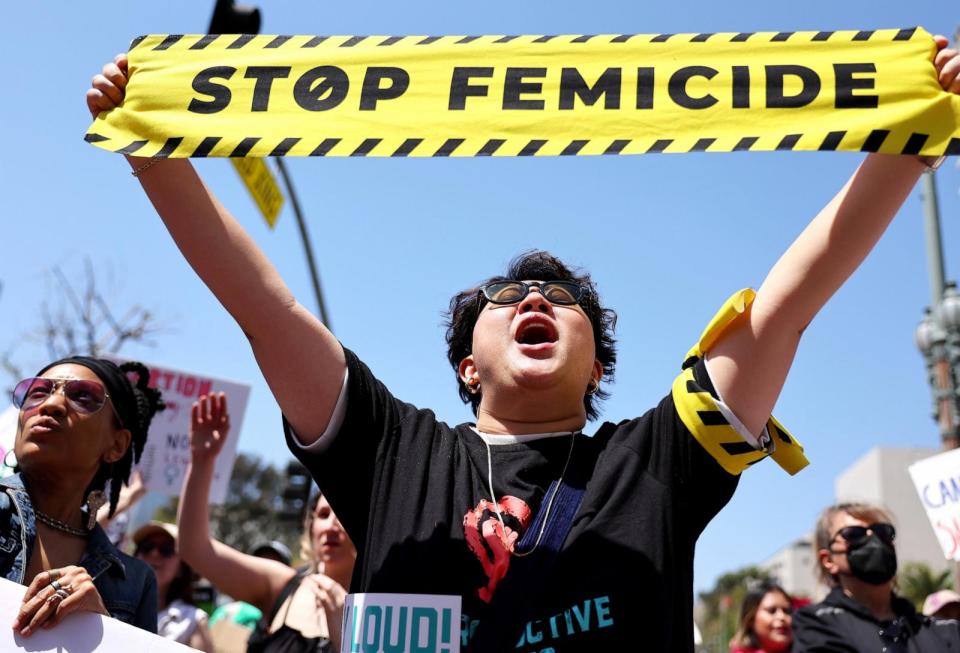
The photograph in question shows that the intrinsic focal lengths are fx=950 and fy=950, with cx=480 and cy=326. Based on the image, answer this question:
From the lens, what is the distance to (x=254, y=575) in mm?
4133

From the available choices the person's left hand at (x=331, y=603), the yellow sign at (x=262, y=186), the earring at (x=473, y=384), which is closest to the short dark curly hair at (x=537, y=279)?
the earring at (x=473, y=384)

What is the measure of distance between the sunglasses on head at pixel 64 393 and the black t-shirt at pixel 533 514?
1128 millimetres

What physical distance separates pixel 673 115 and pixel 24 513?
202 centimetres

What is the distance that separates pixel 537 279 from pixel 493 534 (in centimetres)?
94

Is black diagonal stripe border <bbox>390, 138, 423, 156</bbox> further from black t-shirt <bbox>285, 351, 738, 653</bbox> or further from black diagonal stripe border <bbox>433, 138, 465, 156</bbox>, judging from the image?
black t-shirt <bbox>285, 351, 738, 653</bbox>

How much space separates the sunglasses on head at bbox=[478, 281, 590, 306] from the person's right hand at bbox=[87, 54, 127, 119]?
109 cm

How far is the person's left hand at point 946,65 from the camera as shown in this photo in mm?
A: 2209

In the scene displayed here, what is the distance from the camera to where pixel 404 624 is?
1.95 meters

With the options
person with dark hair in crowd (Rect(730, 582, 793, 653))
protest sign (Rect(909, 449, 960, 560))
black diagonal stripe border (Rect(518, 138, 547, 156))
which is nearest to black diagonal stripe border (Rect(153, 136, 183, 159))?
black diagonal stripe border (Rect(518, 138, 547, 156))

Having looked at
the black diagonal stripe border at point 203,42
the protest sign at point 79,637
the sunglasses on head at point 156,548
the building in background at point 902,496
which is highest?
the building in background at point 902,496

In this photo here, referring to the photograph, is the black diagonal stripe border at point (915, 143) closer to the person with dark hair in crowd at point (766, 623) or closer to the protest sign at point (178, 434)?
the person with dark hair in crowd at point (766, 623)

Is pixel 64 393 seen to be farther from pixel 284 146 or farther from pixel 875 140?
pixel 875 140

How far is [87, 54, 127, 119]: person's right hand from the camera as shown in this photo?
2.43m

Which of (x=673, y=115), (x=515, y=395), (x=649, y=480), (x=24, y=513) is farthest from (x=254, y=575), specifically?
(x=673, y=115)
